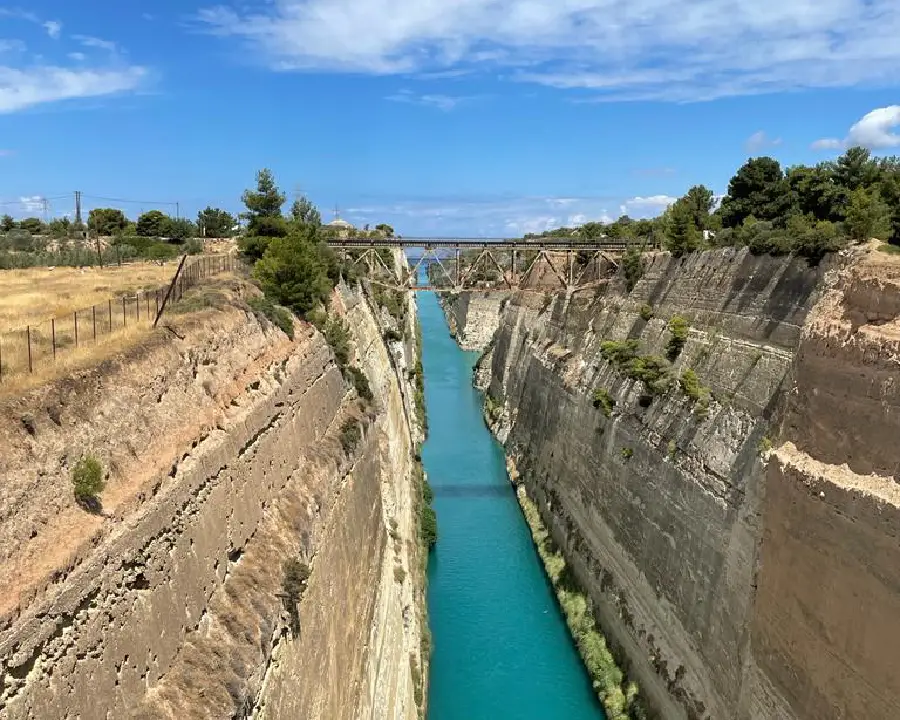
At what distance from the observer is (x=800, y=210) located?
24109 mm

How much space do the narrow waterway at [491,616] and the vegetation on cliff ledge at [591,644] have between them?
44 cm

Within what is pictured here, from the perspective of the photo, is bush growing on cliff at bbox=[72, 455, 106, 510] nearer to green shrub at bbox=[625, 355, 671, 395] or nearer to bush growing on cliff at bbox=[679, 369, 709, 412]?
bush growing on cliff at bbox=[679, 369, 709, 412]

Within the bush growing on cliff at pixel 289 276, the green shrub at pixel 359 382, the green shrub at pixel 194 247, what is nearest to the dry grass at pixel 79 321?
the bush growing on cliff at pixel 289 276

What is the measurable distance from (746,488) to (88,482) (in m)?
10.6

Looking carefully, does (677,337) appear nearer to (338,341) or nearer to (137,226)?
(338,341)

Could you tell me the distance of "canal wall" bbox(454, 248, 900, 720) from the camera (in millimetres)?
9883

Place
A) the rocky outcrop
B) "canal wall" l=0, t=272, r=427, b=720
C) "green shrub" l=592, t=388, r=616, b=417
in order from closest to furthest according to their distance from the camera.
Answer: "canal wall" l=0, t=272, r=427, b=720 → "green shrub" l=592, t=388, r=616, b=417 → the rocky outcrop

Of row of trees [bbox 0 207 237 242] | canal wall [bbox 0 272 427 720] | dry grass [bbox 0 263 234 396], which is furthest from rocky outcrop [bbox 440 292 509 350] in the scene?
canal wall [bbox 0 272 427 720]

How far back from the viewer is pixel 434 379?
Result: 5247 cm

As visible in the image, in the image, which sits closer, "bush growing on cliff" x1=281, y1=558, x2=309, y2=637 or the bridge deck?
"bush growing on cliff" x1=281, y1=558, x2=309, y2=637

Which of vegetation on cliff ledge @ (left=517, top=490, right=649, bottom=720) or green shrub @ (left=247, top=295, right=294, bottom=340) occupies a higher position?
green shrub @ (left=247, top=295, right=294, bottom=340)

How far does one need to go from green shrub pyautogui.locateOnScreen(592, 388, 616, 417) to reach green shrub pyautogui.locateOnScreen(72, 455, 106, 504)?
1591 centimetres

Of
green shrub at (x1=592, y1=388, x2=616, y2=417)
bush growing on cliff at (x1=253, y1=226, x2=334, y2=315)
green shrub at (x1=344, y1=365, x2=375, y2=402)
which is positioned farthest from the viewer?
green shrub at (x1=592, y1=388, x2=616, y2=417)

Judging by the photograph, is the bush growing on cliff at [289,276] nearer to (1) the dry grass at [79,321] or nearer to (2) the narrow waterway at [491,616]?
(1) the dry grass at [79,321]
